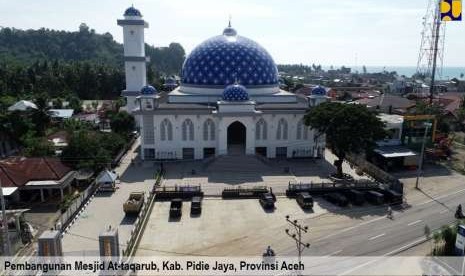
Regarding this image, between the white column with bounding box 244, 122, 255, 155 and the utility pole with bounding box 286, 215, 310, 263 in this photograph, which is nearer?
the utility pole with bounding box 286, 215, 310, 263

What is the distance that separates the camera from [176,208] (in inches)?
1126

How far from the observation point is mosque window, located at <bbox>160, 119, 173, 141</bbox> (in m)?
41.9

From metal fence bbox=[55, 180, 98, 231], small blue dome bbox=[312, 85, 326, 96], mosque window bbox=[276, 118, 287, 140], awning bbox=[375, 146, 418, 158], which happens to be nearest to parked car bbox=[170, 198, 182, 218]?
metal fence bbox=[55, 180, 98, 231]

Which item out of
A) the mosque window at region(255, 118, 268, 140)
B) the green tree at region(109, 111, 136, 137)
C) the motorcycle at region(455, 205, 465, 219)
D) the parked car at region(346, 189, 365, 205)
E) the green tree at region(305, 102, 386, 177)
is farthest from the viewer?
the green tree at region(109, 111, 136, 137)

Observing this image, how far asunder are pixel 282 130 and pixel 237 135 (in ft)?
19.3

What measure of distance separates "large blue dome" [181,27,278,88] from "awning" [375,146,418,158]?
1758 centimetres

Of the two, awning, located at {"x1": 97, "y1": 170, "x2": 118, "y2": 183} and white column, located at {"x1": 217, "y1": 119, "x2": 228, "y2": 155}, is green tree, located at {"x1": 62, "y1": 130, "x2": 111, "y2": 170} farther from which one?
white column, located at {"x1": 217, "y1": 119, "x2": 228, "y2": 155}

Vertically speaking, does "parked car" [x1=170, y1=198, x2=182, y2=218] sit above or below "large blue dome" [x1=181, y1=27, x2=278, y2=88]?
below

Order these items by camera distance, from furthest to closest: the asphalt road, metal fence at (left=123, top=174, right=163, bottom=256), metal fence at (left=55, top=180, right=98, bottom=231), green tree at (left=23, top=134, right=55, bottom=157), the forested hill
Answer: the forested hill, green tree at (left=23, top=134, right=55, bottom=157), metal fence at (left=55, top=180, right=98, bottom=231), the asphalt road, metal fence at (left=123, top=174, right=163, bottom=256)

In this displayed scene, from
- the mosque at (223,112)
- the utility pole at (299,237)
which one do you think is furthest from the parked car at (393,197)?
the mosque at (223,112)

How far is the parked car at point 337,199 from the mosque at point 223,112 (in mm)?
12192

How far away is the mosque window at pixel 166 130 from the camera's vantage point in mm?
41875

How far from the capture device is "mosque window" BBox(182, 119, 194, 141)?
42.0 m

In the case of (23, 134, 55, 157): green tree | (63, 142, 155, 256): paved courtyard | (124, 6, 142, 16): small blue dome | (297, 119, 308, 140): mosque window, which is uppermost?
(124, 6, 142, 16): small blue dome
